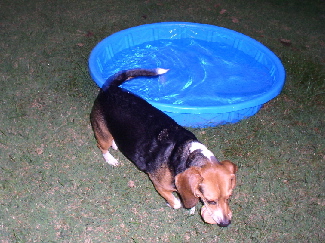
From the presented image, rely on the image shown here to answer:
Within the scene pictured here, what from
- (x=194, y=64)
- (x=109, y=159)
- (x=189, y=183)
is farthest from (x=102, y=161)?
(x=194, y=64)

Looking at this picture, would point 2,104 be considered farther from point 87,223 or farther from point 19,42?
point 87,223

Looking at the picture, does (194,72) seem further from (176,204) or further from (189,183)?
(189,183)

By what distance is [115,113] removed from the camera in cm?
367

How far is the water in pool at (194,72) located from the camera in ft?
19.7

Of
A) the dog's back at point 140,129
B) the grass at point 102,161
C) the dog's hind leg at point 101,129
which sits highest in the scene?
the dog's back at point 140,129

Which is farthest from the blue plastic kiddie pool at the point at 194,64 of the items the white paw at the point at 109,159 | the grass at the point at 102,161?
the white paw at the point at 109,159

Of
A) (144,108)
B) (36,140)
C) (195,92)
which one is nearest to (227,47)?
(195,92)

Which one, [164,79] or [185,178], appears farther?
[164,79]

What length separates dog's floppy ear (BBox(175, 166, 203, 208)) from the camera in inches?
111

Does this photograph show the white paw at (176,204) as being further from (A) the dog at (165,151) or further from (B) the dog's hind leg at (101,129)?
(B) the dog's hind leg at (101,129)

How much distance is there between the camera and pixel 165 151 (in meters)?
3.47

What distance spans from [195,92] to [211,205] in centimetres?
342

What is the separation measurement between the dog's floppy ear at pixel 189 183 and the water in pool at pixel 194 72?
288 centimetres

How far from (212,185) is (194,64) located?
4525mm
